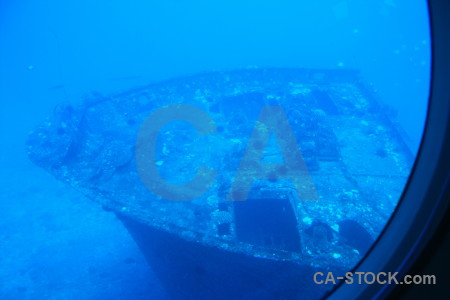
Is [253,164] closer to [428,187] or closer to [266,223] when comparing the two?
[266,223]

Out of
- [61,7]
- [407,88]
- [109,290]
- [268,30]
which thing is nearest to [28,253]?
[109,290]

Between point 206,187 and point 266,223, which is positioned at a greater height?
point 206,187

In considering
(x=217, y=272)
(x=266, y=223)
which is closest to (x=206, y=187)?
(x=266, y=223)

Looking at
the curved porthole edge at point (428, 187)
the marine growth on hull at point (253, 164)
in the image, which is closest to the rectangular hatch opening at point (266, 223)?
the marine growth on hull at point (253, 164)

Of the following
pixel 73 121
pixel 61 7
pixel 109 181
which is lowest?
pixel 109 181

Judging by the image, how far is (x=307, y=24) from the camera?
177ft

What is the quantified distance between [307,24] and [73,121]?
56496mm

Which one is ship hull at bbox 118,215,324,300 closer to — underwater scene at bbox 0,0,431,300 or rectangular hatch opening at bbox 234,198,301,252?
underwater scene at bbox 0,0,431,300

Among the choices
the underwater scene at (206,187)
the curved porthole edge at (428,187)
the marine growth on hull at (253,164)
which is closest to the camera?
the curved porthole edge at (428,187)

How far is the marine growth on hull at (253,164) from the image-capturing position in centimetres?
544

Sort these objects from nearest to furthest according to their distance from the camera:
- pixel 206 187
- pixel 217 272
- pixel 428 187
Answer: pixel 428 187 < pixel 217 272 < pixel 206 187

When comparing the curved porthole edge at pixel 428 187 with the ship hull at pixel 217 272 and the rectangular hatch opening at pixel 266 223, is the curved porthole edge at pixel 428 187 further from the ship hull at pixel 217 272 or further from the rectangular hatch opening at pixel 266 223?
the rectangular hatch opening at pixel 266 223

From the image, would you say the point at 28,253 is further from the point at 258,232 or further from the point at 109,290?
the point at 258,232

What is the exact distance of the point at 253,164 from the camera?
7.05m
